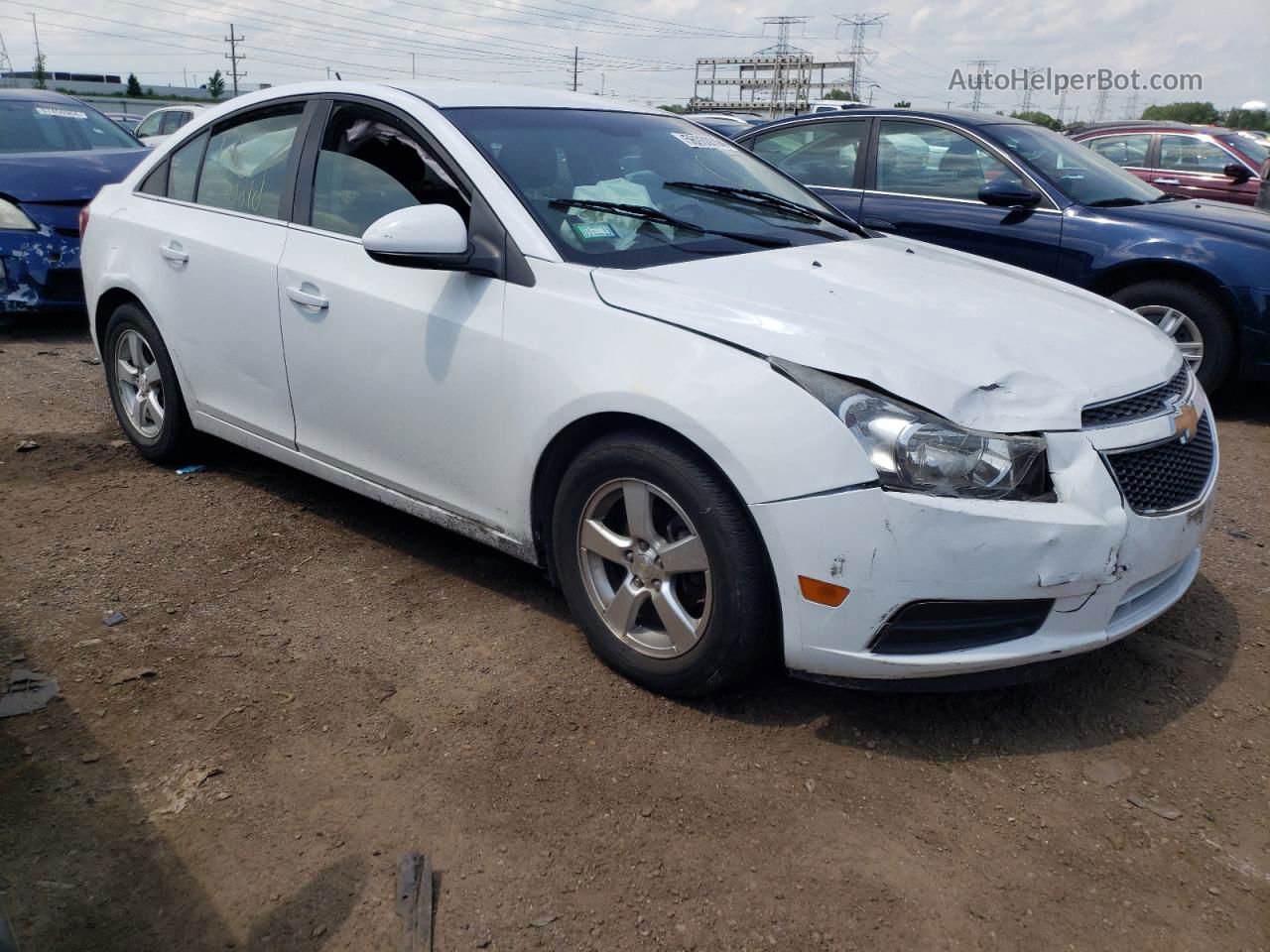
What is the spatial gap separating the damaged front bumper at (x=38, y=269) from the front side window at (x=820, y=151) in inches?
190

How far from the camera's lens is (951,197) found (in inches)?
262

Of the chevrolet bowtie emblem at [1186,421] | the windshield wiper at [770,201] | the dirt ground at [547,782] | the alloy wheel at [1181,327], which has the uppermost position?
the windshield wiper at [770,201]

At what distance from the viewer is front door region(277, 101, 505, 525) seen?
10.8 ft

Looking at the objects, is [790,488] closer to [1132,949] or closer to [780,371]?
[780,371]

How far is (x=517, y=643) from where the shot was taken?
3.40m

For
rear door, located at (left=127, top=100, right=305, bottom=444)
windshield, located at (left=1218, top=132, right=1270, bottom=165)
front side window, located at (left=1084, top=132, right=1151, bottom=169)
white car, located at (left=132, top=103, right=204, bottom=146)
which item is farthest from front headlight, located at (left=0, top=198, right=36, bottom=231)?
windshield, located at (left=1218, top=132, right=1270, bottom=165)

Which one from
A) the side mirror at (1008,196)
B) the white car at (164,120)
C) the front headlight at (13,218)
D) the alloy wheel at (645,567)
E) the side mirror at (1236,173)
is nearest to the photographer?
the alloy wheel at (645,567)

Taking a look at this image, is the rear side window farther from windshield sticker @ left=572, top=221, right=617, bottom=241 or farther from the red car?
the red car

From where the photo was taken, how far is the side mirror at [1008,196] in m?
6.18

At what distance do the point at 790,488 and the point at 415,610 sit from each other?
155 centimetres

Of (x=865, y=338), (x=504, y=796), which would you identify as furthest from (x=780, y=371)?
(x=504, y=796)

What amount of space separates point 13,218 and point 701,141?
17.8 ft

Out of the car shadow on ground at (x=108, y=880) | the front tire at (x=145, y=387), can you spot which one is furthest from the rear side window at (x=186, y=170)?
the car shadow on ground at (x=108, y=880)

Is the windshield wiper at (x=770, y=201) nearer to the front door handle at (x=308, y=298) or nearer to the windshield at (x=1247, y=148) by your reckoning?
the front door handle at (x=308, y=298)
